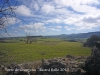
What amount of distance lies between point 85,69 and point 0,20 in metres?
11.2

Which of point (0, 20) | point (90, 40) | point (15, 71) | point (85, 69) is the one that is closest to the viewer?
point (0, 20)

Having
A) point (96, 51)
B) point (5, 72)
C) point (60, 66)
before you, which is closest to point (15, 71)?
point (5, 72)

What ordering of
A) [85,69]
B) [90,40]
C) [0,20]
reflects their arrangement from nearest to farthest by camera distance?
[0,20] → [85,69] → [90,40]

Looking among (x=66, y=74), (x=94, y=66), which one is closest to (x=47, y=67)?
(x=66, y=74)

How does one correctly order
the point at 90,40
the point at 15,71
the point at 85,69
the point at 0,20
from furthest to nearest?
the point at 90,40 → the point at 85,69 → the point at 15,71 → the point at 0,20

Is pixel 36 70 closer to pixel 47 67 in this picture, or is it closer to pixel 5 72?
pixel 47 67

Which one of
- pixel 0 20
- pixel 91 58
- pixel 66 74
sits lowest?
pixel 66 74

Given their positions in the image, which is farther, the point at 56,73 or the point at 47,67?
the point at 47,67

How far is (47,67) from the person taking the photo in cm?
1331

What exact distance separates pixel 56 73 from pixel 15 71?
340 cm

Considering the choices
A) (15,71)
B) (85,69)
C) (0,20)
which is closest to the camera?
(0,20)

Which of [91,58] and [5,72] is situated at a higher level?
[91,58]

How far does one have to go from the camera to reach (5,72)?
12422 mm

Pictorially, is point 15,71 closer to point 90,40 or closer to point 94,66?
point 94,66
